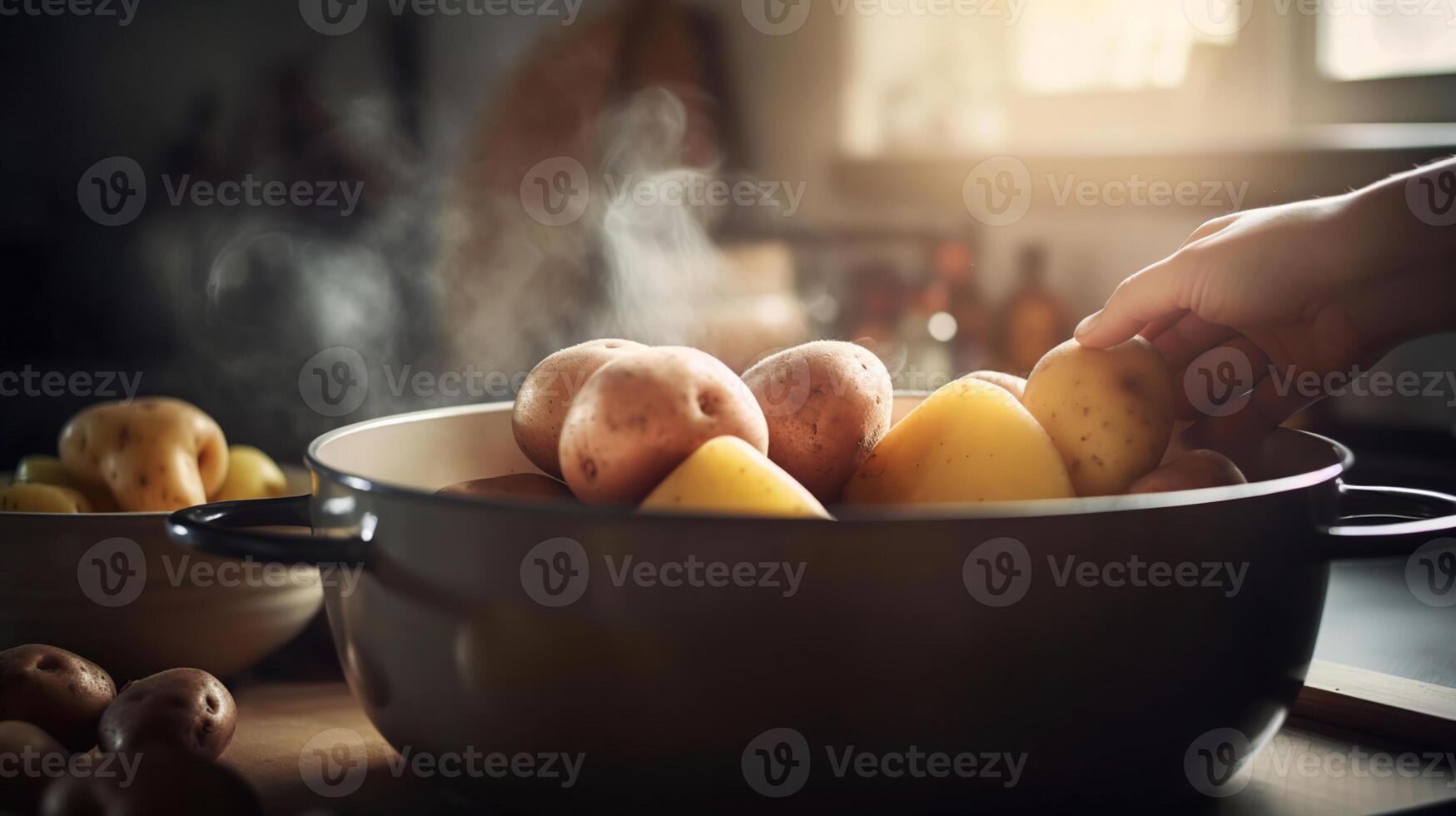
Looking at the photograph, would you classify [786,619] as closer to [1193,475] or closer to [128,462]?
[1193,475]

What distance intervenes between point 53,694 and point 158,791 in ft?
0.65

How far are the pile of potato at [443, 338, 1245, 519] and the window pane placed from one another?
1.64 m

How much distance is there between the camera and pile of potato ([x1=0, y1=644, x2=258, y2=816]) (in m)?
0.43

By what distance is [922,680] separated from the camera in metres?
0.42

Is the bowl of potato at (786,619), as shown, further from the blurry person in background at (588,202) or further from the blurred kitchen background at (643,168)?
the blurry person in background at (588,202)

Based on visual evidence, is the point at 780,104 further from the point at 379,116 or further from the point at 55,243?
the point at 55,243

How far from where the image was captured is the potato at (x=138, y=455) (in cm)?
79

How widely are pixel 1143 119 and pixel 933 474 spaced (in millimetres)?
2047

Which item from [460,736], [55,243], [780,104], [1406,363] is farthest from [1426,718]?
[780,104]

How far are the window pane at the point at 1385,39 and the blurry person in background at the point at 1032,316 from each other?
59cm

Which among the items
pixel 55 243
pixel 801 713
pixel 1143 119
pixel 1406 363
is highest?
pixel 1143 119

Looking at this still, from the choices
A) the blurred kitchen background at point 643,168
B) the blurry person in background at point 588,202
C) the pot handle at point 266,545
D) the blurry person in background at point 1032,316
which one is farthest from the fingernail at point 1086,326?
the blurry person in background at point 588,202

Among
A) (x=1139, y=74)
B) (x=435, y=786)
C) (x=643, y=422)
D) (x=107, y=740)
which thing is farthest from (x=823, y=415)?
(x=1139, y=74)

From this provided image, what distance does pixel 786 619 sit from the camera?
1.37 feet
